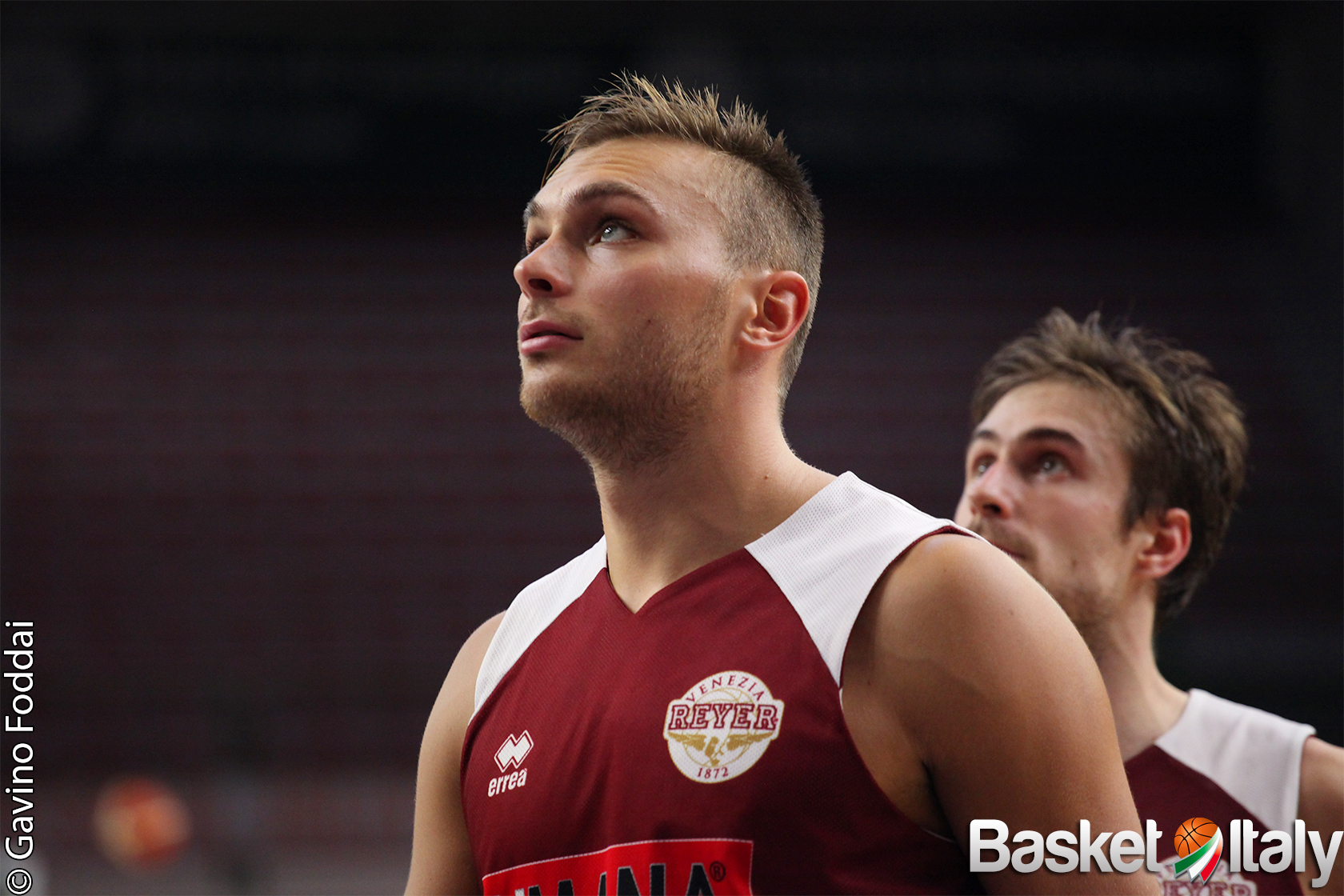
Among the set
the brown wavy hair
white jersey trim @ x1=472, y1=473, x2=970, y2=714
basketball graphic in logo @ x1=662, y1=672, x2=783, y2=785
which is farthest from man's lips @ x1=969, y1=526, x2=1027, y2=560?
basketball graphic in logo @ x1=662, y1=672, x2=783, y2=785

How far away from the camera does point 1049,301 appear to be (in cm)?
1326

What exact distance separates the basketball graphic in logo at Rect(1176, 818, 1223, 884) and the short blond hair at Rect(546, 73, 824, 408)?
147 centimetres

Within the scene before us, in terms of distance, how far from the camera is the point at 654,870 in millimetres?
1993

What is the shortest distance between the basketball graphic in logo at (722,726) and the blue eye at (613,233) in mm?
837

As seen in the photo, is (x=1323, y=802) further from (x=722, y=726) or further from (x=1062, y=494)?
(x=722, y=726)

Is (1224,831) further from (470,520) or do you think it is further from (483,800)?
(470,520)

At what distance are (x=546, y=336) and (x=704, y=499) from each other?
0.43m

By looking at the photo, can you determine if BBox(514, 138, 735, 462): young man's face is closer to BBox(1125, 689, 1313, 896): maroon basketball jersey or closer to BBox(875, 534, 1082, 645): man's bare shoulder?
BBox(875, 534, 1082, 645): man's bare shoulder

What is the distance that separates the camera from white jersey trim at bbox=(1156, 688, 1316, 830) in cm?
300

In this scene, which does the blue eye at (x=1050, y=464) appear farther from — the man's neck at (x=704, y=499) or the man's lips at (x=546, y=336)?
the man's lips at (x=546, y=336)

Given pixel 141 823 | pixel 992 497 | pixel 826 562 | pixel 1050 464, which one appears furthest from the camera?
pixel 141 823

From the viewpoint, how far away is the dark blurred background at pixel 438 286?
1153cm

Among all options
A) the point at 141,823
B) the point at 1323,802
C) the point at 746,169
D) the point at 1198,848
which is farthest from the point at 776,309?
the point at 141,823

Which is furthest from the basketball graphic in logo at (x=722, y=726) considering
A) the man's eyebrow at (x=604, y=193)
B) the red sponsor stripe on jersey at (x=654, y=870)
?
the man's eyebrow at (x=604, y=193)
